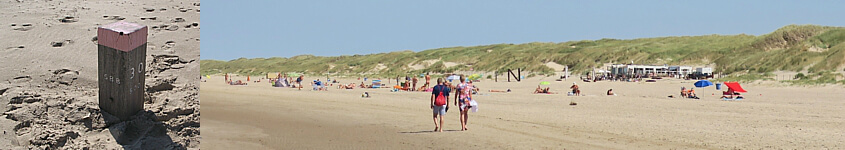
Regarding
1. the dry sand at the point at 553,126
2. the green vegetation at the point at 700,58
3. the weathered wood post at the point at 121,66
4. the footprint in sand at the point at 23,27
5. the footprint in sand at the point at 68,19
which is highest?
the green vegetation at the point at 700,58

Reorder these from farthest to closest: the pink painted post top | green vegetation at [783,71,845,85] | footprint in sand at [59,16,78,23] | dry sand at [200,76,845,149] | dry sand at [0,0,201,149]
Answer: green vegetation at [783,71,845,85]
dry sand at [200,76,845,149]
footprint in sand at [59,16,78,23]
dry sand at [0,0,201,149]
the pink painted post top

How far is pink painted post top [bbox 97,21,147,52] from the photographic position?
9.54ft

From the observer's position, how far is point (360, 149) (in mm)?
8898

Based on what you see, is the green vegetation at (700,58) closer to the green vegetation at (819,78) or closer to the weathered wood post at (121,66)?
the green vegetation at (819,78)

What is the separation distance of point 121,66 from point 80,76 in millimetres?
870

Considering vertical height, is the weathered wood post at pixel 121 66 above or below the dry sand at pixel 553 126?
above

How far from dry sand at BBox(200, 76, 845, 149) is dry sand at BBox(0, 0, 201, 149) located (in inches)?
152

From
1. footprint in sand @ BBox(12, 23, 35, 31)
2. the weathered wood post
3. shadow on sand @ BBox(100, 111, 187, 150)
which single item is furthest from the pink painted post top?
footprint in sand @ BBox(12, 23, 35, 31)

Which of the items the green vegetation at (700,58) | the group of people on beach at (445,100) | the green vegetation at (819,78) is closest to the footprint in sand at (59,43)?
the group of people on beach at (445,100)

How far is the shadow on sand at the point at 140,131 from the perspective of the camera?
3561 mm

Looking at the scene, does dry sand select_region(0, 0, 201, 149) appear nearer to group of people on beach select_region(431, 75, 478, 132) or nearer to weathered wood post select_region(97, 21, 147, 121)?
weathered wood post select_region(97, 21, 147, 121)

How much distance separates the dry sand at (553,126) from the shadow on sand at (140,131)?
4.46 meters

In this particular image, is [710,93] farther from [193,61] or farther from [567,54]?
[567,54]

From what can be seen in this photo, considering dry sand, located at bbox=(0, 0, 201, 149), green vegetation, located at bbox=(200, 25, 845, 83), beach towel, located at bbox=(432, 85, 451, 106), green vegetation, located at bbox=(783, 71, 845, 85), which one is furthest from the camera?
green vegetation, located at bbox=(200, 25, 845, 83)
